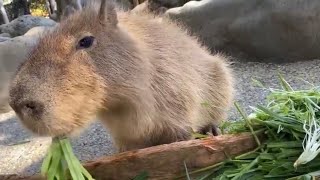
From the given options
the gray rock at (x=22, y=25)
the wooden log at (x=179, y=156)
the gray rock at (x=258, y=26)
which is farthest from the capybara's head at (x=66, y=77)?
the gray rock at (x=22, y=25)

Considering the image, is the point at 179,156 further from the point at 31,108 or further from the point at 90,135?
the point at 90,135

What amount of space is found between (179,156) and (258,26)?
3202 millimetres

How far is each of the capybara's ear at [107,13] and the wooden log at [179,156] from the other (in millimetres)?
449

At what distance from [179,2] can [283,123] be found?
4.86m

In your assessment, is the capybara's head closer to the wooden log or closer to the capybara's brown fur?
the capybara's brown fur

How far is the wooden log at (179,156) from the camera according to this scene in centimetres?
168

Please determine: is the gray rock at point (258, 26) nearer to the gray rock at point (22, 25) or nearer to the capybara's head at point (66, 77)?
the gray rock at point (22, 25)

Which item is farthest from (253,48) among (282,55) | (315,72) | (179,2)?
(179,2)

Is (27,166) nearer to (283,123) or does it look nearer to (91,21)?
(91,21)

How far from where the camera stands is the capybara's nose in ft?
4.94

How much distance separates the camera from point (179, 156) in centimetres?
168

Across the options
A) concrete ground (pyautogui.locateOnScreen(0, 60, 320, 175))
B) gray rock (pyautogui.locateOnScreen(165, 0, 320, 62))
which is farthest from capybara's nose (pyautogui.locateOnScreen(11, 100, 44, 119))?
gray rock (pyautogui.locateOnScreen(165, 0, 320, 62))

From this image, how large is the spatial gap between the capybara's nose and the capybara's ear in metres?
0.43

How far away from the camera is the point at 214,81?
2361 millimetres
